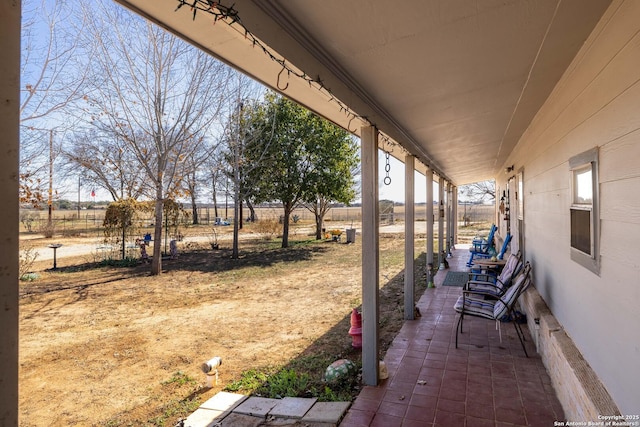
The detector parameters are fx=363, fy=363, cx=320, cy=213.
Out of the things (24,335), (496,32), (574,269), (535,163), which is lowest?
(24,335)

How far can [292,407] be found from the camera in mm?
2783

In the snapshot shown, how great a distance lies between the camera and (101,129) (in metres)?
9.01

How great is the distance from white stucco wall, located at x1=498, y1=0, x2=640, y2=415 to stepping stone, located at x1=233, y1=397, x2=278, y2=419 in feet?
7.13

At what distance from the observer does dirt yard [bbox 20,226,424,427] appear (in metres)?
3.20

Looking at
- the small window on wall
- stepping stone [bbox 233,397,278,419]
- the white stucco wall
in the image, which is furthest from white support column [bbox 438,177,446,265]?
stepping stone [bbox 233,397,278,419]

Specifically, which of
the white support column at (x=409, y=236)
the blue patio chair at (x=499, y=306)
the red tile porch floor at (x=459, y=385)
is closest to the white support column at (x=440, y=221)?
the white support column at (x=409, y=236)

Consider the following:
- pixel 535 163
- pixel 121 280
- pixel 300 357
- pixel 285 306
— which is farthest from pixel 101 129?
pixel 535 163

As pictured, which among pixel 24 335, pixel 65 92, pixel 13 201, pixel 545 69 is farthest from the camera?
pixel 65 92

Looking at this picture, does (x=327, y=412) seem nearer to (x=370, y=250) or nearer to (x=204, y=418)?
(x=204, y=418)

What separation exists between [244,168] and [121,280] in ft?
20.1

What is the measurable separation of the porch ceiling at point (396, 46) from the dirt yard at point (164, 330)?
2.66 metres

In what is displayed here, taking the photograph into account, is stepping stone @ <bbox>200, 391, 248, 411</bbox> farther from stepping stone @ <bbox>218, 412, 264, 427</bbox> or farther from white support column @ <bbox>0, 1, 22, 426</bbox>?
white support column @ <bbox>0, 1, 22, 426</bbox>

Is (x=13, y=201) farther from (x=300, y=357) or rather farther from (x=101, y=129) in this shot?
(x=101, y=129)

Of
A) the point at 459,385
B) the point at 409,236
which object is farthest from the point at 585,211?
the point at 409,236
